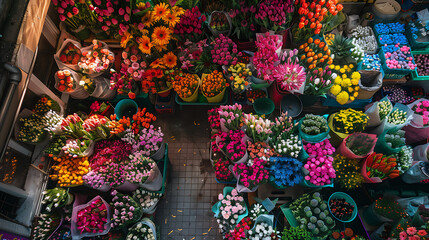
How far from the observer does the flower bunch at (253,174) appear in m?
3.40

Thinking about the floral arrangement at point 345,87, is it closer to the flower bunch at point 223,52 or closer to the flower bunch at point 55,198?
the flower bunch at point 223,52

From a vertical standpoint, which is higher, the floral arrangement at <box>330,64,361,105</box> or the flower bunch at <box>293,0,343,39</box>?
the flower bunch at <box>293,0,343,39</box>

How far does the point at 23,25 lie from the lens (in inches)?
103

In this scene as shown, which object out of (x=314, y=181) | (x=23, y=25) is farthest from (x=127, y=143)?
(x=314, y=181)

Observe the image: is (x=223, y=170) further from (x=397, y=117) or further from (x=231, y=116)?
(x=397, y=117)

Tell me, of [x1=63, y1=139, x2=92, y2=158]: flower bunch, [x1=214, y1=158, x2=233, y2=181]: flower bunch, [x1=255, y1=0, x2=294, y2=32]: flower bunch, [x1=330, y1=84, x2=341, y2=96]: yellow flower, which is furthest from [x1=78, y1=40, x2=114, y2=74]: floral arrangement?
[x1=330, y1=84, x2=341, y2=96]: yellow flower

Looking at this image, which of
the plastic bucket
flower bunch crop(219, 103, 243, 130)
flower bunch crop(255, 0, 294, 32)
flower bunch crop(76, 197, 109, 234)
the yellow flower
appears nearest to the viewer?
flower bunch crop(76, 197, 109, 234)

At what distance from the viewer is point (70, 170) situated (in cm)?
376

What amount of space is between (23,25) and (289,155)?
3.74m

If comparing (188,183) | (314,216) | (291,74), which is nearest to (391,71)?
(291,74)

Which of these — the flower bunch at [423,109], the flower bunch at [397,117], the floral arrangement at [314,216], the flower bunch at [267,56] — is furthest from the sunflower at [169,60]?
the flower bunch at [423,109]

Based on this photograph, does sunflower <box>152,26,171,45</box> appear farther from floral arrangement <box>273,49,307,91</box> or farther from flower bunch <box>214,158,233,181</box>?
flower bunch <box>214,158,233,181</box>

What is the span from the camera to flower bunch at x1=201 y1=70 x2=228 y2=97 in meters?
4.04

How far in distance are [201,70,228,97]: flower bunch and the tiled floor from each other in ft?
3.24
